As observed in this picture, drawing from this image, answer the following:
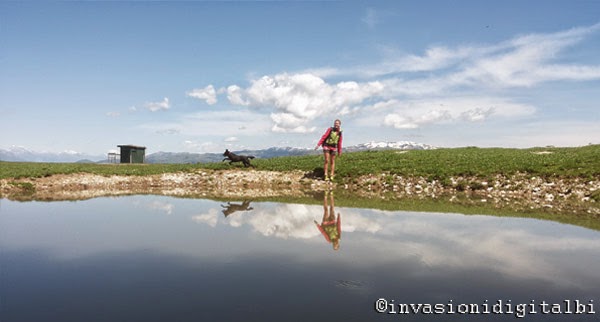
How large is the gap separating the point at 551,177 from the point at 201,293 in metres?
24.1

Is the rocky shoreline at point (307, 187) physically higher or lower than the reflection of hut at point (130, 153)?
lower

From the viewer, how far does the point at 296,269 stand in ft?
23.0

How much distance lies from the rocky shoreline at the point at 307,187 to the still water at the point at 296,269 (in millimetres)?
7922

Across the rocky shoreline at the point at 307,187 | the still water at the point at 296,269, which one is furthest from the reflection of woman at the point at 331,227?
the rocky shoreline at the point at 307,187

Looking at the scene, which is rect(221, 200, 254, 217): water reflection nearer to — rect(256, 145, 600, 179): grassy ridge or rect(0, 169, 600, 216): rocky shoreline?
rect(0, 169, 600, 216): rocky shoreline

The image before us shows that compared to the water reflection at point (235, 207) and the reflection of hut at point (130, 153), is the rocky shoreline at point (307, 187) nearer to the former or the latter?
the water reflection at point (235, 207)

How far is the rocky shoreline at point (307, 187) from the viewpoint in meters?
19.7

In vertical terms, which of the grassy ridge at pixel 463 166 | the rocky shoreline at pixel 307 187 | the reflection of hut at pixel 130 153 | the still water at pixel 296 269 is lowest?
the still water at pixel 296 269

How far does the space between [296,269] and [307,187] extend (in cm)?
1858

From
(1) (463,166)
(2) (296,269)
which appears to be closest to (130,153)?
(1) (463,166)

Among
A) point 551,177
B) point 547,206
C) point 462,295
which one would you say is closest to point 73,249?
point 462,295

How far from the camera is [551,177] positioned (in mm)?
23031

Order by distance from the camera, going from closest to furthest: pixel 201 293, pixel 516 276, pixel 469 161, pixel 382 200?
pixel 201 293
pixel 516 276
pixel 382 200
pixel 469 161

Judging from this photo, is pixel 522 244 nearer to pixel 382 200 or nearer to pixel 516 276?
pixel 516 276
